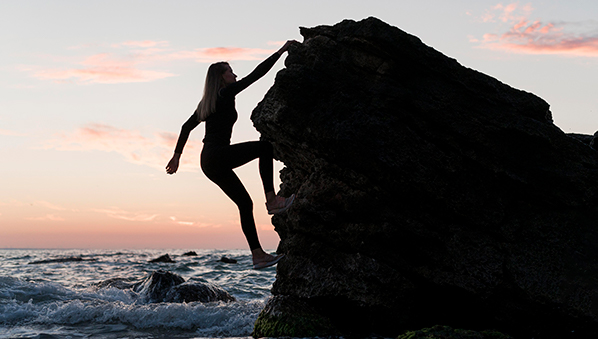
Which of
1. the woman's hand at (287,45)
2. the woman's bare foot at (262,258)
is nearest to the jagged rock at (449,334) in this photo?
the woman's bare foot at (262,258)

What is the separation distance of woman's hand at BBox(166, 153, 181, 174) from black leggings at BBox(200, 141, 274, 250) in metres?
Result: 0.80

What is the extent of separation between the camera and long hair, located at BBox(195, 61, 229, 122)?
7555 mm

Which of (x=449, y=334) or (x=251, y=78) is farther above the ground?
(x=251, y=78)

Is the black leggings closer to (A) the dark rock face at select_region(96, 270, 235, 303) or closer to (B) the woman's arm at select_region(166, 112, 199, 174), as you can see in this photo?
(B) the woman's arm at select_region(166, 112, 199, 174)

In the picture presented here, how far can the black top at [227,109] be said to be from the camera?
7422 millimetres

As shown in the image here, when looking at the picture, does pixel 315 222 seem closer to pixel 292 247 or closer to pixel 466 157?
pixel 292 247

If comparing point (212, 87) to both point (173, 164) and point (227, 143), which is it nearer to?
point (227, 143)

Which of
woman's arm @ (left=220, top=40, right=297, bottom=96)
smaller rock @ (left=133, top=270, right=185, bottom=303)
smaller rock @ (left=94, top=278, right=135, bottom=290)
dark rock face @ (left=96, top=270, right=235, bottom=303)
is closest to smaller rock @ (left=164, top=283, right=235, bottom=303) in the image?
dark rock face @ (left=96, top=270, right=235, bottom=303)

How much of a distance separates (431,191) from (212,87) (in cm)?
385

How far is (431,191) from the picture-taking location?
22.7 ft

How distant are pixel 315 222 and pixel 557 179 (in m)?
3.79

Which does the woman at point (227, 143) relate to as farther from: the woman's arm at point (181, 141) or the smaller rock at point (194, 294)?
the smaller rock at point (194, 294)

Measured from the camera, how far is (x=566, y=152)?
7.23 meters

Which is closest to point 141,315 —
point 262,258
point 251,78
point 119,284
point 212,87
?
point 262,258
